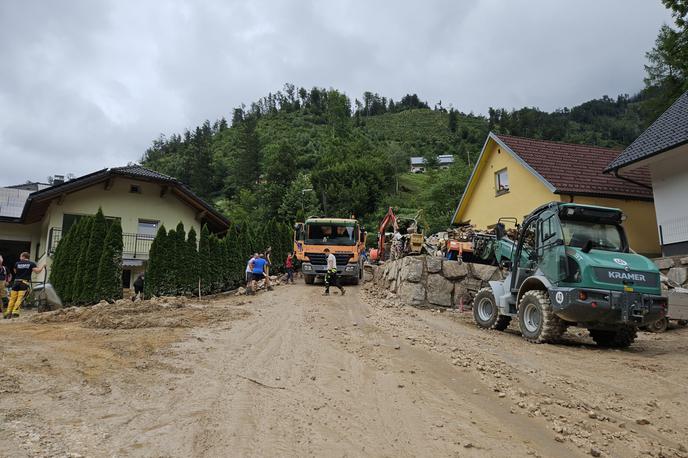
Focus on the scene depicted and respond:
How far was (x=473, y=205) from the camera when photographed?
24297 mm

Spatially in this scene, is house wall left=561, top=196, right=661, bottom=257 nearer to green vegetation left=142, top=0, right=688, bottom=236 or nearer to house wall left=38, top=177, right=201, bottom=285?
green vegetation left=142, top=0, right=688, bottom=236

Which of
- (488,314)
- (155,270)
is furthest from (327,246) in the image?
(488,314)

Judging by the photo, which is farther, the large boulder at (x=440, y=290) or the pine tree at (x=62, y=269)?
the pine tree at (x=62, y=269)

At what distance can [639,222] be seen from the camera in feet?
59.0

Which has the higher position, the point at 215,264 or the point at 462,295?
the point at 215,264

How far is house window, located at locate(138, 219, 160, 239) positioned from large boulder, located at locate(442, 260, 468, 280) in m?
17.7

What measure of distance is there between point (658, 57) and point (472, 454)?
36.7 metres

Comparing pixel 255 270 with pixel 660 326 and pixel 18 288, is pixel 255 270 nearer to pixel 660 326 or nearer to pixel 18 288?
pixel 18 288

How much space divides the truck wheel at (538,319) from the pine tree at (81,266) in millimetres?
15444

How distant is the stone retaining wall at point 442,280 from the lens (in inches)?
592

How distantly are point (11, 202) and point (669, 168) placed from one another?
3499cm

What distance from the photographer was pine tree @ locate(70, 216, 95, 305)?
17719mm

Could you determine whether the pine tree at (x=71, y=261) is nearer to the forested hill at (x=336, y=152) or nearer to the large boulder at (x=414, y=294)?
the large boulder at (x=414, y=294)

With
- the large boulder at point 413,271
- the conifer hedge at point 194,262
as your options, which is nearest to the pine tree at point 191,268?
the conifer hedge at point 194,262
